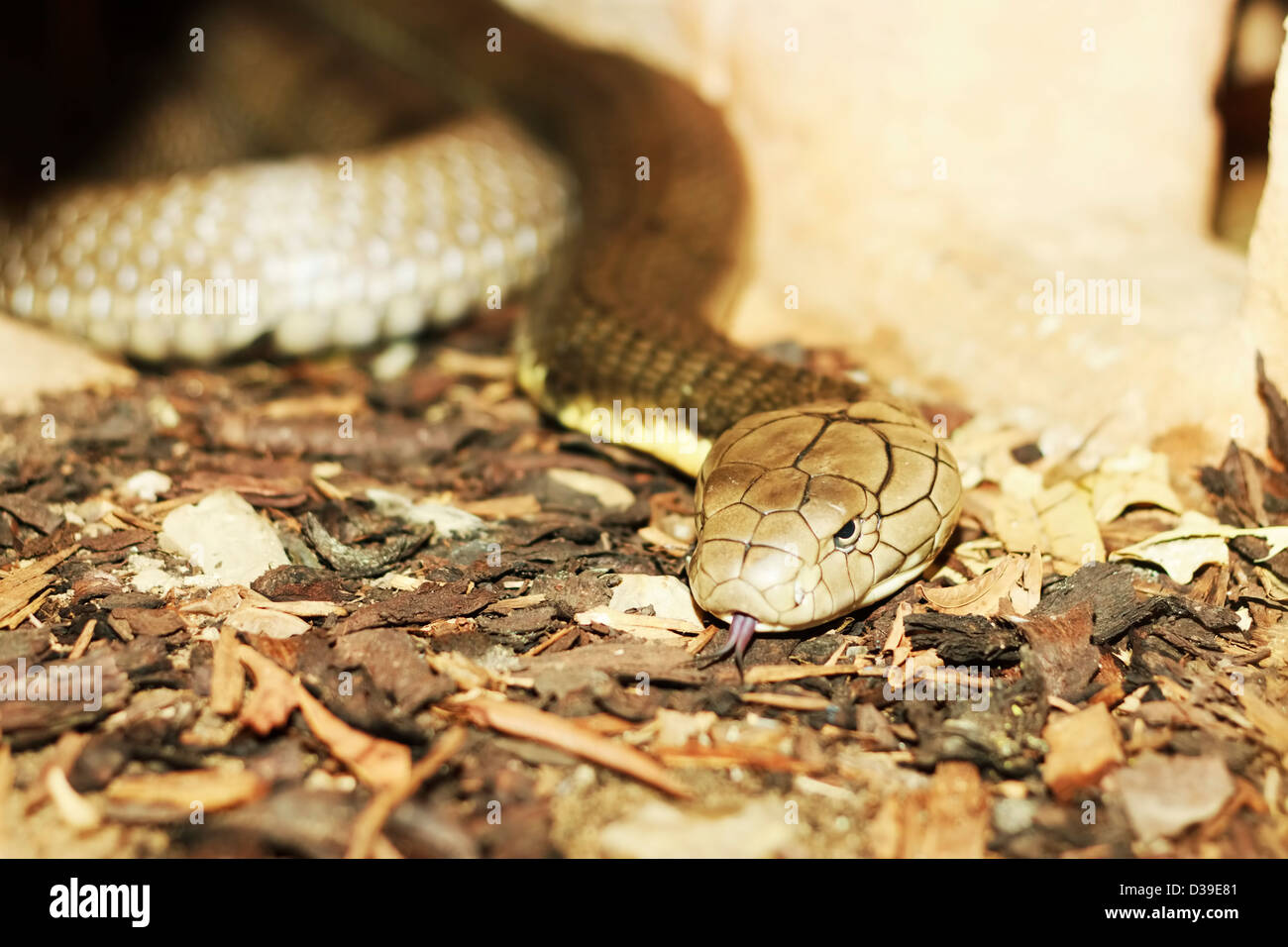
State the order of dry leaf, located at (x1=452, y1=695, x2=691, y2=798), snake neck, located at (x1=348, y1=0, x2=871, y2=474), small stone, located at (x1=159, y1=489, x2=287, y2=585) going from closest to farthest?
dry leaf, located at (x1=452, y1=695, x2=691, y2=798) < small stone, located at (x1=159, y1=489, x2=287, y2=585) < snake neck, located at (x1=348, y1=0, x2=871, y2=474)

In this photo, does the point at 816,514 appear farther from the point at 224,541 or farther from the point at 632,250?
the point at 632,250

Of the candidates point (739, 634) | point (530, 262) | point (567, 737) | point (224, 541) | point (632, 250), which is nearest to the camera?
point (567, 737)

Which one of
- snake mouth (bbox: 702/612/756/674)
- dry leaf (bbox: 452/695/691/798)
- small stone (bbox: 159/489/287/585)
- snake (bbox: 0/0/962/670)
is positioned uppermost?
snake (bbox: 0/0/962/670)

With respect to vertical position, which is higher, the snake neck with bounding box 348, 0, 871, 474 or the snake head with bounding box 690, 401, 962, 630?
the snake neck with bounding box 348, 0, 871, 474

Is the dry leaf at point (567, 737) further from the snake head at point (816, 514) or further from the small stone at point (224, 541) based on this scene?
the small stone at point (224, 541)

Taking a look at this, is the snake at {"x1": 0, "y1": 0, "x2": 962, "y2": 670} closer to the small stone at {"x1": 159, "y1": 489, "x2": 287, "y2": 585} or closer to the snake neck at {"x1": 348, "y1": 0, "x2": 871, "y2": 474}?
the snake neck at {"x1": 348, "y1": 0, "x2": 871, "y2": 474}

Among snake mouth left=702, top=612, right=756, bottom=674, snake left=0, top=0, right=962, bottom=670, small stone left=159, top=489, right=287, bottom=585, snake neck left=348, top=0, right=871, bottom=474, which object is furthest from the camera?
snake neck left=348, top=0, right=871, bottom=474

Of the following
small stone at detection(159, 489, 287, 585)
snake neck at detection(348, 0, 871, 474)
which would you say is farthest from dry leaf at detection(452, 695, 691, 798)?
snake neck at detection(348, 0, 871, 474)

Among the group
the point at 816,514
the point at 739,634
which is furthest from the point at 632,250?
the point at 739,634

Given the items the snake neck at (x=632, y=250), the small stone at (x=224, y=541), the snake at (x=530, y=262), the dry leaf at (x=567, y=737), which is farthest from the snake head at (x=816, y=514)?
the small stone at (x=224, y=541)
